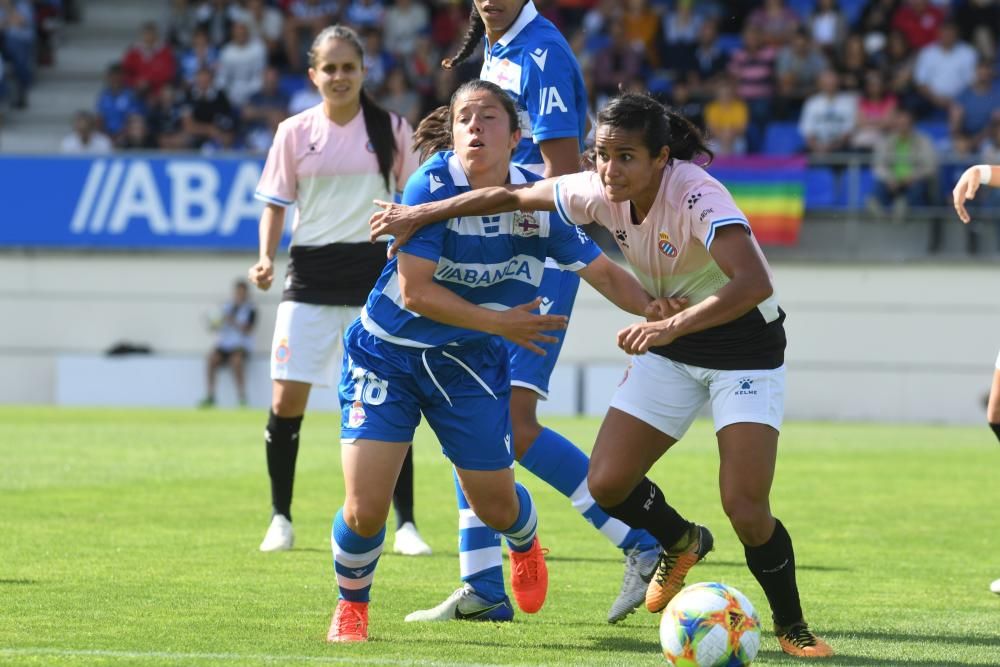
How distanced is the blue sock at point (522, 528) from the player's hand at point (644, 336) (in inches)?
40.7

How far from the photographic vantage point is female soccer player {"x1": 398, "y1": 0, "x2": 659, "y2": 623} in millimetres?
6777

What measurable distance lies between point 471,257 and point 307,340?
115 inches

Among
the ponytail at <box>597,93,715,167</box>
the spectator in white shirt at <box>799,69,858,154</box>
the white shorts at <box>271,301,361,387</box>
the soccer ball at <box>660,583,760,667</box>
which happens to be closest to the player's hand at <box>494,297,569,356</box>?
the ponytail at <box>597,93,715,167</box>

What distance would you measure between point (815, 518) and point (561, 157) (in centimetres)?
436

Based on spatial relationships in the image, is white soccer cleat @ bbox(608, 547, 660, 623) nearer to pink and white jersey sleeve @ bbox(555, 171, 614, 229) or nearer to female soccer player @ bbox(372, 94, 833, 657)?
female soccer player @ bbox(372, 94, 833, 657)

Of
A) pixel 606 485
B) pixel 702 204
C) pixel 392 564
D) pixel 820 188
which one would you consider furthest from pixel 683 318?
pixel 820 188

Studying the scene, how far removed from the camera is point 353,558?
574 cm

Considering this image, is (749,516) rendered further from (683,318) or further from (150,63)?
(150,63)

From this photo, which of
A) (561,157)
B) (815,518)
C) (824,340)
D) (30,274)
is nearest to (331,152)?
(561,157)

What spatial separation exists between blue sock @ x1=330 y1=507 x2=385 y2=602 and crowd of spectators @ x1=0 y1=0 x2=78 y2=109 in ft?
69.1

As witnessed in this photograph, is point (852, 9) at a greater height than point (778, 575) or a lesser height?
greater

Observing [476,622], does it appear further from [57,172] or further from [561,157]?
[57,172]

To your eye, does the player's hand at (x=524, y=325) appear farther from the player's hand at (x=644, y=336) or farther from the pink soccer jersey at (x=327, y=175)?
the pink soccer jersey at (x=327, y=175)

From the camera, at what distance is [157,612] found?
20.5 feet
